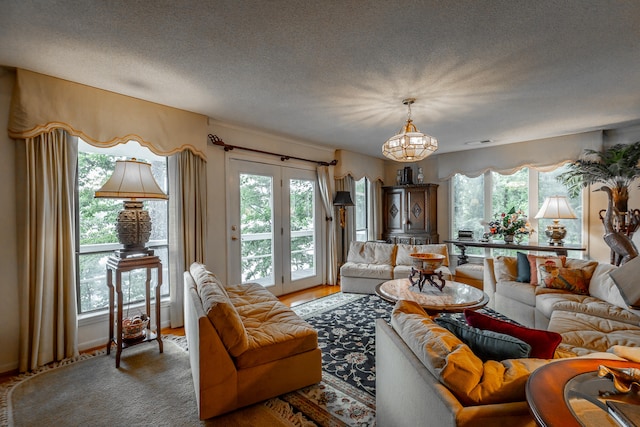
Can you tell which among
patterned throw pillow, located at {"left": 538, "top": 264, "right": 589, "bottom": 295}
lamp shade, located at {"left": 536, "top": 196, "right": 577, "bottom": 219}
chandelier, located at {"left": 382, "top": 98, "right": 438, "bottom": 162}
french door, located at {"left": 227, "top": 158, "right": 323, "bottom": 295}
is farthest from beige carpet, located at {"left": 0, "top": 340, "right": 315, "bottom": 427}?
lamp shade, located at {"left": 536, "top": 196, "right": 577, "bottom": 219}

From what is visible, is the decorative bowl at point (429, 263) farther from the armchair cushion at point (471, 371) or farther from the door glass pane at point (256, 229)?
the door glass pane at point (256, 229)

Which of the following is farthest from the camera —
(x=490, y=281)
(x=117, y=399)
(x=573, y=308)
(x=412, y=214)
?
(x=412, y=214)

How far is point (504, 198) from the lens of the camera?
517cm

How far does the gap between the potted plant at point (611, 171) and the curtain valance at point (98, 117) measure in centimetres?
496

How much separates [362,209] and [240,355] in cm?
460

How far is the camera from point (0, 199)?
2371 mm

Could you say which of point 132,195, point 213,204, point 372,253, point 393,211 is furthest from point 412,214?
point 132,195

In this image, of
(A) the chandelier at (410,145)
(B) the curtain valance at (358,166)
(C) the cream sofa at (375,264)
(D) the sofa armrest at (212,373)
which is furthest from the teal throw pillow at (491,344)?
(B) the curtain valance at (358,166)

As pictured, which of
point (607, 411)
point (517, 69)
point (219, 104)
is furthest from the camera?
point (219, 104)

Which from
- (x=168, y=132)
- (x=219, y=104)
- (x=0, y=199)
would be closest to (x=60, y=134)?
(x=0, y=199)

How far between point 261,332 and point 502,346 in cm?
149

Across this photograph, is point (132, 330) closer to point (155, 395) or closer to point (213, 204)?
point (155, 395)

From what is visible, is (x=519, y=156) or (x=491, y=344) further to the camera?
(x=519, y=156)

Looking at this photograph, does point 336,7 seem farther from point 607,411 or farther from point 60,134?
point 60,134
